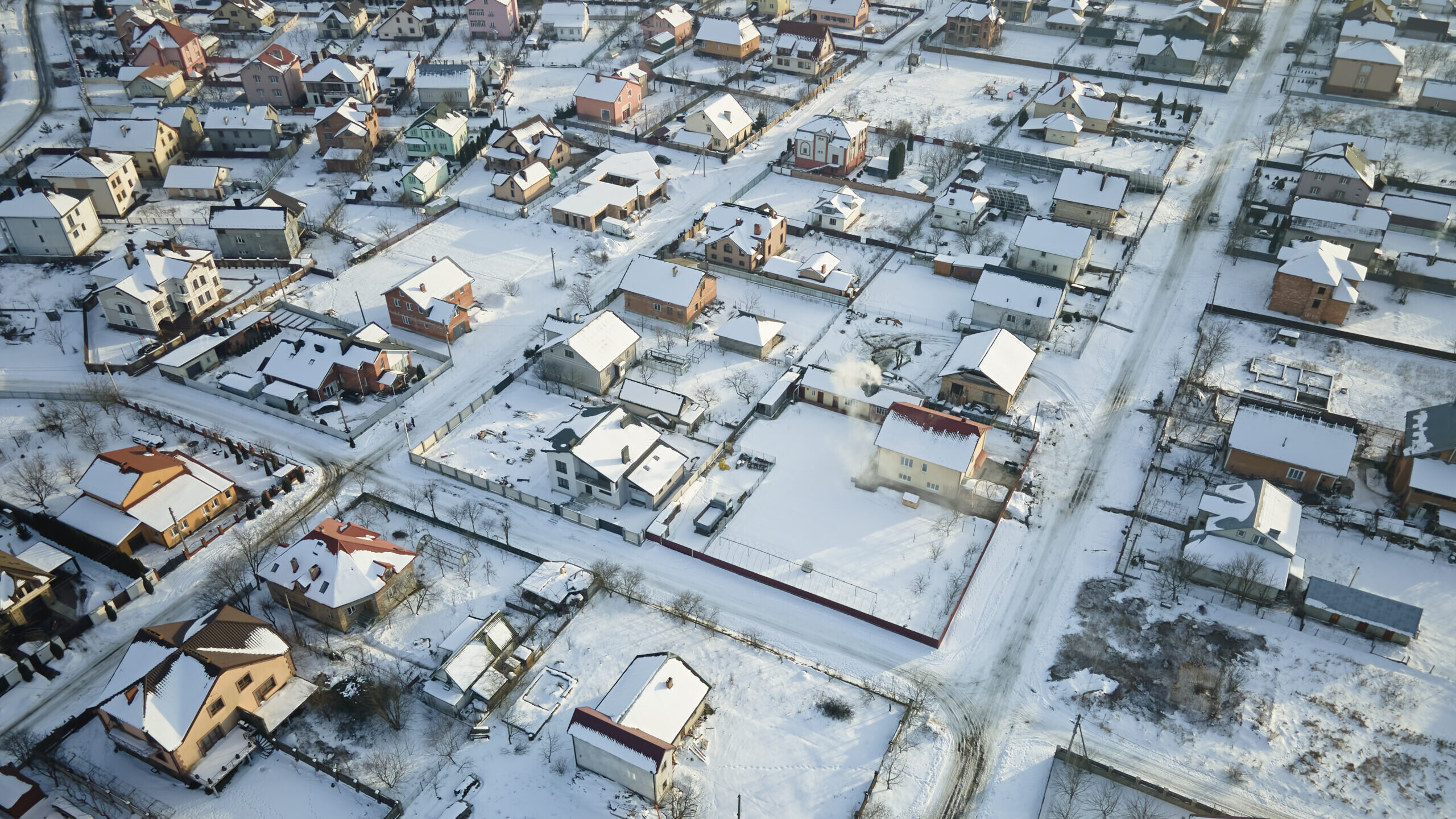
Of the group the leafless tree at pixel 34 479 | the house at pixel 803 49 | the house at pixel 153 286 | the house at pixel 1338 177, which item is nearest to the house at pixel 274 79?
the house at pixel 153 286

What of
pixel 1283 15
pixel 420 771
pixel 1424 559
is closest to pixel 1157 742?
pixel 1424 559

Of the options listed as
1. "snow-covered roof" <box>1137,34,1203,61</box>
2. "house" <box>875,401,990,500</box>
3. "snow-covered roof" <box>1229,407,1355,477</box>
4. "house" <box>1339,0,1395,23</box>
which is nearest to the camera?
"snow-covered roof" <box>1229,407,1355,477</box>

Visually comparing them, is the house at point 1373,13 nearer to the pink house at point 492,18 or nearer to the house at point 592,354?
the pink house at point 492,18

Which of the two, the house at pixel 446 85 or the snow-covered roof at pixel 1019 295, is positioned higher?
the house at pixel 446 85

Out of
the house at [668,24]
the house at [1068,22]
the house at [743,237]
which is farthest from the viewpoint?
the house at [1068,22]

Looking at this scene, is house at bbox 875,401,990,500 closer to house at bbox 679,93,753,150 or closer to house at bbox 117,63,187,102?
house at bbox 679,93,753,150

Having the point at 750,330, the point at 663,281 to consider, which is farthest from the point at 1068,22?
the point at 750,330

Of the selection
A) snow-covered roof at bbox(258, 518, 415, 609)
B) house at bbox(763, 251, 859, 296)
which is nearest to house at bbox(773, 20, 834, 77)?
house at bbox(763, 251, 859, 296)
